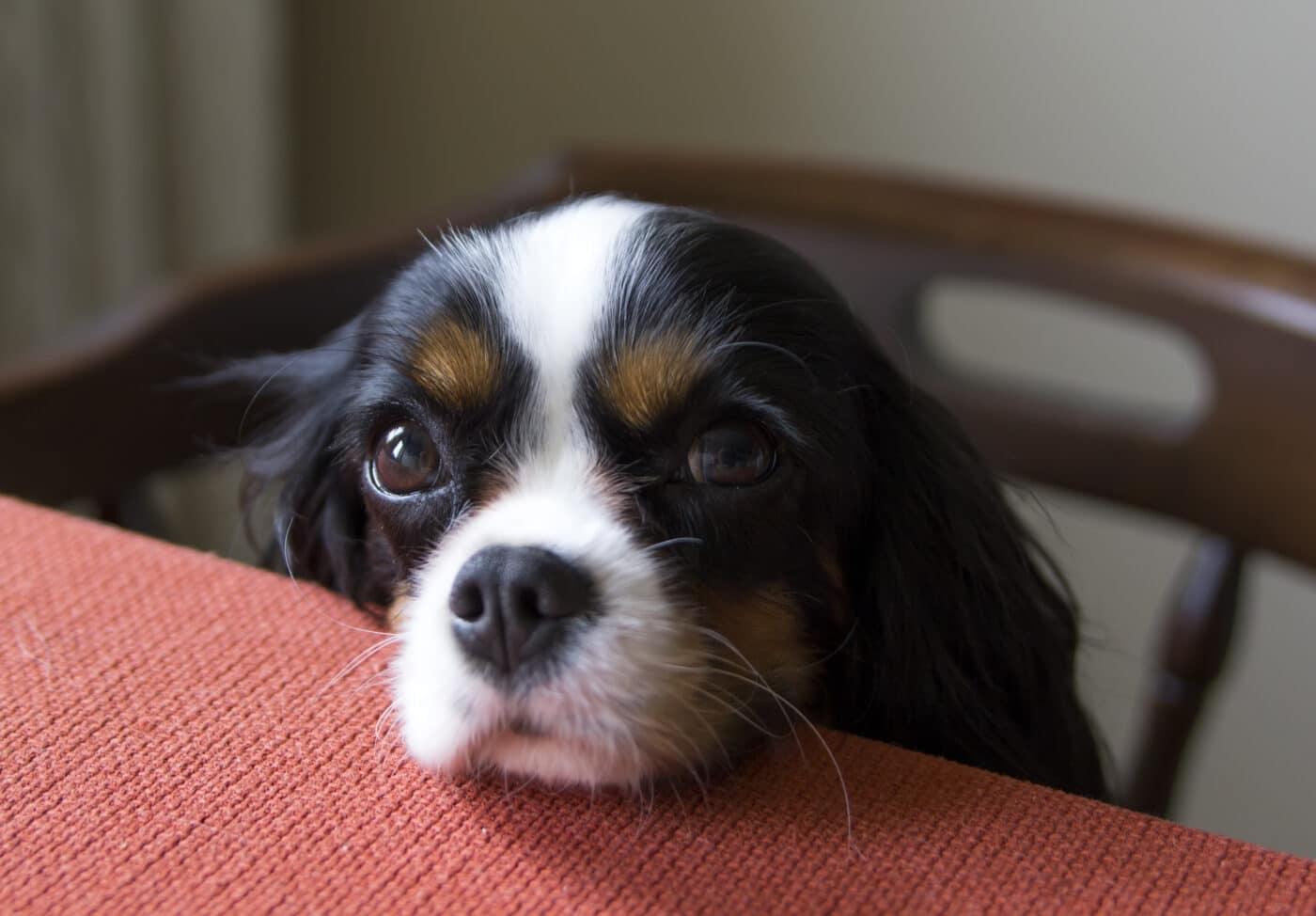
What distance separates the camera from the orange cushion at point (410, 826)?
1.82 feet

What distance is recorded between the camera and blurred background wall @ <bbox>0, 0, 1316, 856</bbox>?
187cm

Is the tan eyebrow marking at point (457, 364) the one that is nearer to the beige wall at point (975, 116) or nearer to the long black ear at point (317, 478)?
the long black ear at point (317, 478)

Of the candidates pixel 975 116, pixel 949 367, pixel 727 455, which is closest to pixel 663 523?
pixel 727 455

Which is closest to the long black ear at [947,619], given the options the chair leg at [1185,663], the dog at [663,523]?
the dog at [663,523]

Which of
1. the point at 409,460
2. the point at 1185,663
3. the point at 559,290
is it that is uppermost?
the point at 559,290

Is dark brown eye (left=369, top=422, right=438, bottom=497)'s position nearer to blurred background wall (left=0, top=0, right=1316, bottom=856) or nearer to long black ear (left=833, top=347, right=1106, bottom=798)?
long black ear (left=833, top=347, right=1106, bottom=798)

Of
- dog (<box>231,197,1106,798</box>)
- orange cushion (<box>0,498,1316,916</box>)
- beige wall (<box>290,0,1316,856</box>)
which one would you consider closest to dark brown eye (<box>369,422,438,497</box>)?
dog (<box>231,197,1106,798</box>)

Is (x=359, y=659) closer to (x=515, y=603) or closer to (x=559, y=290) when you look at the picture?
(x=515, y=603)

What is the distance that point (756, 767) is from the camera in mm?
670

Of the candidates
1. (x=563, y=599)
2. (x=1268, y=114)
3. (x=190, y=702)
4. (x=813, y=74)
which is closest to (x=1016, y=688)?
(x=563, y=599)

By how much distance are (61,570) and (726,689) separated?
38cm

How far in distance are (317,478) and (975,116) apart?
1418 millimetres

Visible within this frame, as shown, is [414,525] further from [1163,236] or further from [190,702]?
[1163,236]

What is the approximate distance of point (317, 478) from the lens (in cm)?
92
